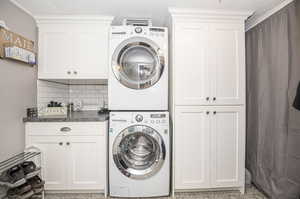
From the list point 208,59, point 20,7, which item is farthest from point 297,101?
point 20,7

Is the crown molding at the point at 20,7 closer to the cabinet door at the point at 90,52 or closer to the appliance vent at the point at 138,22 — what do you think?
the cabinet door at the point at 90,52

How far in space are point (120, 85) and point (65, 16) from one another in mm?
1086

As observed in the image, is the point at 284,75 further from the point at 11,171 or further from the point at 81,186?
the point at 11,171

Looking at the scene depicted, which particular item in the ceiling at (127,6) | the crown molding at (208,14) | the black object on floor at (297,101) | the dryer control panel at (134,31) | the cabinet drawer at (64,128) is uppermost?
the ceiling at (127,6)

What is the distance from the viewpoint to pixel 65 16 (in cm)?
192

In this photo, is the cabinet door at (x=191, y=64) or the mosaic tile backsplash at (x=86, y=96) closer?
the cabinet door at (x=191, y=64)

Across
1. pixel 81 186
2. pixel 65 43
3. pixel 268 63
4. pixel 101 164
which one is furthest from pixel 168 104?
pixel 65 43

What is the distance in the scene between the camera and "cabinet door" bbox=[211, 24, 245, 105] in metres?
1.83

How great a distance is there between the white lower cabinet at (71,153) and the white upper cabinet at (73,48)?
2.17 feet

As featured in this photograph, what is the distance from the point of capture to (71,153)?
1.76m

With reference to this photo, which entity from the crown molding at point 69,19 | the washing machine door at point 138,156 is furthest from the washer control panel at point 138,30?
the washing machine door at point 138,156

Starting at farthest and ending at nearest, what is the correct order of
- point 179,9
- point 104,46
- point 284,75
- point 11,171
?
point 104,46
point 179,9
point 284,75
point 11,171

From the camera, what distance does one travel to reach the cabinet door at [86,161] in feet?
5.78

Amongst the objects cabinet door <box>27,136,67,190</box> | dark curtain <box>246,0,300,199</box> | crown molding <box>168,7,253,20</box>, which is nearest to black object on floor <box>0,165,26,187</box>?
cabinet door <box>27,136,67,190</box>
